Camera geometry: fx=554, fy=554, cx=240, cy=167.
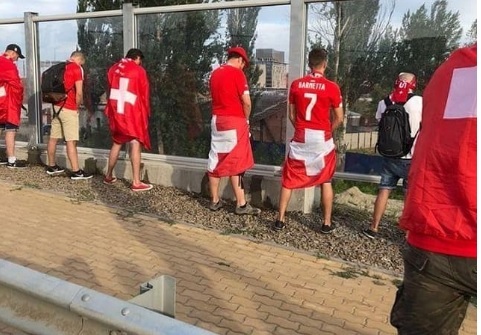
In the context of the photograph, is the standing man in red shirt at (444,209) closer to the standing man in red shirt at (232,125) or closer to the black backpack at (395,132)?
the black backpack at (395,132)

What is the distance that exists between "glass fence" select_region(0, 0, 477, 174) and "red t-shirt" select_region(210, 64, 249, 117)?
69 cm

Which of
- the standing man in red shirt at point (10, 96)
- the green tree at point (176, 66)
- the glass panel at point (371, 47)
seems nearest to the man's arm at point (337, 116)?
the glass panel at point (371, 47)

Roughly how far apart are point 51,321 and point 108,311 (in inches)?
15.0

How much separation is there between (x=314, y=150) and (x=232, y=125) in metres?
1.01

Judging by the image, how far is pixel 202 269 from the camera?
4.67m

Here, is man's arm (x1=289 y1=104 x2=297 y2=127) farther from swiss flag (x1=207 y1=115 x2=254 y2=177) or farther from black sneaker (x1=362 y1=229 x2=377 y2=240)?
black sneaker (x1=362 y1=229 x2=377 y2=240)

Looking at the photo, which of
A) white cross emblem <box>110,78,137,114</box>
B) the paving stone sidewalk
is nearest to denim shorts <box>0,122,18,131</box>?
white cross emblem <box>110,78,137,114</box>

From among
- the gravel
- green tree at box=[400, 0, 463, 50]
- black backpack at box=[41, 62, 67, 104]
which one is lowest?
the gravel

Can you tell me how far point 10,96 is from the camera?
8.48 m

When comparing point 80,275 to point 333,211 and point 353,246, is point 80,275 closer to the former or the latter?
point 353,246

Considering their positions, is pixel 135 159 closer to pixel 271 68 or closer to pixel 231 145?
pixel 231 145

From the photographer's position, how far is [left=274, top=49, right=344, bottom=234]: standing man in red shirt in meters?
5.44

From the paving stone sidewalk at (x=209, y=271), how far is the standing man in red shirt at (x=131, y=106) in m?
1.22

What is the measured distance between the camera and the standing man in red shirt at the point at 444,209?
1.92 metres
